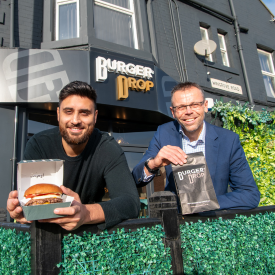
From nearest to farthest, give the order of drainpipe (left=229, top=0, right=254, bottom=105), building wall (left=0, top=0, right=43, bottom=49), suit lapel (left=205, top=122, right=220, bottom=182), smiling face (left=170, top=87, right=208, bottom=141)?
1. suit lapel (left=205, top=122, right=220, bottom=182)
2. smiling face (left=170, top=87, right=208, bottom=141)
3. building wall (left=0, top=0, right=43, bottom=49)
4. drainpipe (left=229, top=0, right=254, bottom=105)

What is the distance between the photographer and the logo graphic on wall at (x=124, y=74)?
5273mm

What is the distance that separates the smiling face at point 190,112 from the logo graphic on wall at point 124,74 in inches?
124

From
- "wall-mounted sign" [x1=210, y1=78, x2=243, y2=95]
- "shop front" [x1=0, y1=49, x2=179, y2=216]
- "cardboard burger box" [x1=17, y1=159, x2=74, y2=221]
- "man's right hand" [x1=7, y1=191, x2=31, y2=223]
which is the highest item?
"wall-mounted sign" [x1=210, y1=78, x2=243, y2=95]

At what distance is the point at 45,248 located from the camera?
112 centimetres

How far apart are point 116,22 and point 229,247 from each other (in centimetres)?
615

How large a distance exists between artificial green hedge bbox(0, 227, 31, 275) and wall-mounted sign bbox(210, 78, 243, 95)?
7669 millimetres

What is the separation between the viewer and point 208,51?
769cm

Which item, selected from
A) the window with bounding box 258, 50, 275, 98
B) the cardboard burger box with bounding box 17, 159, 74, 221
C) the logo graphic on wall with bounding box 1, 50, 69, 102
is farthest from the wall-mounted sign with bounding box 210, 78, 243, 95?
the cardboard burger box with bounding box 17, 159, 74, 221

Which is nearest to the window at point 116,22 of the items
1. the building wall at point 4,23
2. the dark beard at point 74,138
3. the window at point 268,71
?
the building wall at point 4,23

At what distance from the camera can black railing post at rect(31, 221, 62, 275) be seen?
3.59 ft

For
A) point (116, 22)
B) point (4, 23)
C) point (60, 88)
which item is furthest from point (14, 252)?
point (116, 22)

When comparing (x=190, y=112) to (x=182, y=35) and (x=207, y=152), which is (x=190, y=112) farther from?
(x=182, y=35)

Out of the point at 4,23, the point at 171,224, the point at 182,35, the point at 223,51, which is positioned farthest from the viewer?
the point at 223,51

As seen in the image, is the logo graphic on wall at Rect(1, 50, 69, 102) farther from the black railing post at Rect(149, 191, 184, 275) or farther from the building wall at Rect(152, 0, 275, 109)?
the black railing post at Rect(149, 191, 184, 275)
